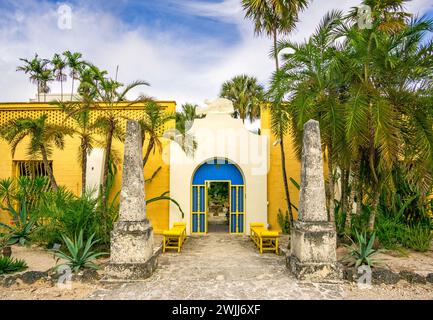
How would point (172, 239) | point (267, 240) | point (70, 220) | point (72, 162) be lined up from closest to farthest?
point (70, 220) < point (267, 240) < point (172, 239) < point (72, 162)

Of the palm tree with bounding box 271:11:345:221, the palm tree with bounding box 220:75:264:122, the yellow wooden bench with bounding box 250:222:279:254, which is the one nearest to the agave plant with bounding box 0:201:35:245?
the yellow wooden bench with bounding box 250:222:279:254

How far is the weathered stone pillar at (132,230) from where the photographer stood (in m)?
5.49

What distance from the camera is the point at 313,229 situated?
561 centimetres

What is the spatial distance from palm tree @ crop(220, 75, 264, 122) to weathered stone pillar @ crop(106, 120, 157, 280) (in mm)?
14541

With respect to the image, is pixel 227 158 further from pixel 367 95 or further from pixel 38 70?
pixel 38 70

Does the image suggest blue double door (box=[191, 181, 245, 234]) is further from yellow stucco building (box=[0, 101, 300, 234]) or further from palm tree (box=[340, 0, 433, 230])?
A: palm tree (box=[340, 0, 433, 230])

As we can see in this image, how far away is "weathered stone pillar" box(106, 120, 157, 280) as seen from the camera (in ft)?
18.0

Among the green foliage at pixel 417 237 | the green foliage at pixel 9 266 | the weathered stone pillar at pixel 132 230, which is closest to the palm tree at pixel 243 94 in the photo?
the green foliage at pixel 417 237

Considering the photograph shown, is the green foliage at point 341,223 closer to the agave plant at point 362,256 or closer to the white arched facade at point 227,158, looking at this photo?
the agave plant at point 362,256

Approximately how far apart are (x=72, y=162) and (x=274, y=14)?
895 cm

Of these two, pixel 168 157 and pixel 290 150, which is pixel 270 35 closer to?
pixel 290 150

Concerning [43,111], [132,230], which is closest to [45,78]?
[43,111]

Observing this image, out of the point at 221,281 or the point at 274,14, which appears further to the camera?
the point at 274,14
